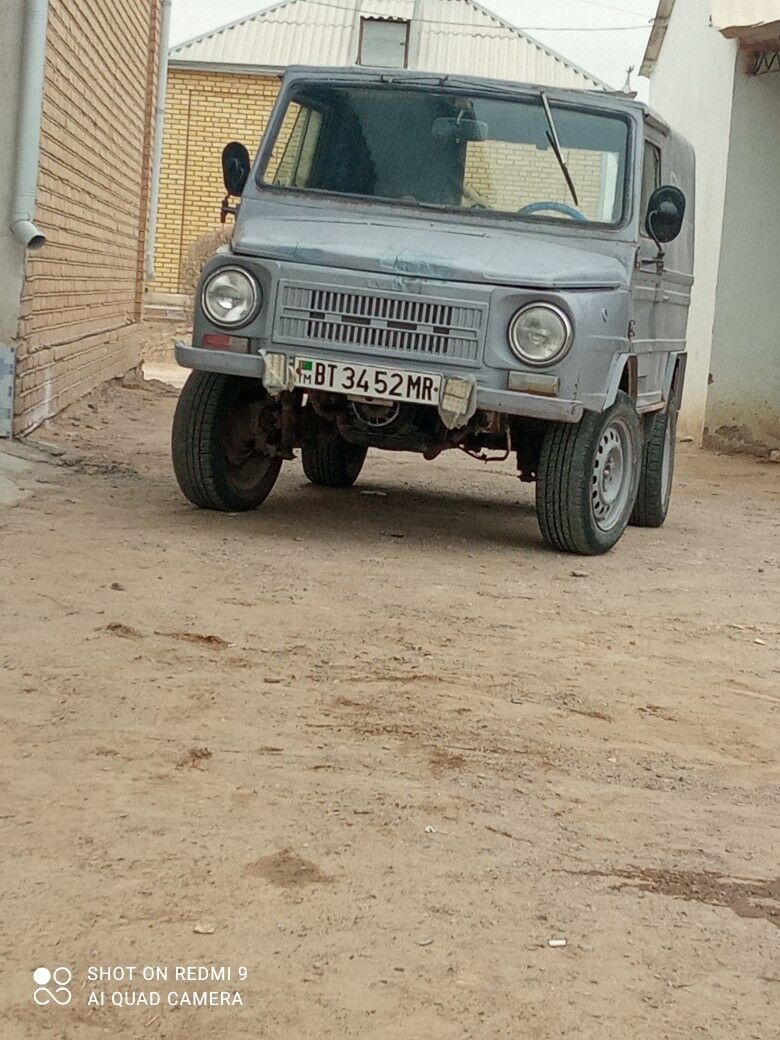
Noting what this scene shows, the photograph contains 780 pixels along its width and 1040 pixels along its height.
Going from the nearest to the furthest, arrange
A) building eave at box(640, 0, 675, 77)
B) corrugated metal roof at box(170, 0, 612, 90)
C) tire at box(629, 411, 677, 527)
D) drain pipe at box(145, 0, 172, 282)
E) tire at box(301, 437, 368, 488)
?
tire at box(629, 411, 677, 527), tire at box(301, 437, 368, 488), drain pipe at box(145, 0, 172, 282), building eave at box(640, 0, 675, 77), corrugated metal roof at box(170, 0, 612, 90)

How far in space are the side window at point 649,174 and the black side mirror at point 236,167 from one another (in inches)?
71.2

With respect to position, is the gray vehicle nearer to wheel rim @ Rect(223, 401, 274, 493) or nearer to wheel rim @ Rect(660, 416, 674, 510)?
wheel rim @ Rect(223, 401, 274, 493)

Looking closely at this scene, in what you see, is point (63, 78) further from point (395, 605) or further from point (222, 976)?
point (222, 976)

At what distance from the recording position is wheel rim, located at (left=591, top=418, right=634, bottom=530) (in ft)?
23.7

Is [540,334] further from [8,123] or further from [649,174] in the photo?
[8,123]

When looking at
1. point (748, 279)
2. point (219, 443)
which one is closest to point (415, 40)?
point (748, 279)

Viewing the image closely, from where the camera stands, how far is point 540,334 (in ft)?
21.7

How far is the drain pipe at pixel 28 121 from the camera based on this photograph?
28.9 ft

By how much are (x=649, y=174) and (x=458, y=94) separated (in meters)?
0.98

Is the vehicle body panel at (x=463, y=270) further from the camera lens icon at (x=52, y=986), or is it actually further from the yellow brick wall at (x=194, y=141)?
the yellow brick wall at (x=194, y=141)

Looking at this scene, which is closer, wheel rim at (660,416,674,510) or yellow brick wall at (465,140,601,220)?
yellow brick wall at (465,140,601,220)

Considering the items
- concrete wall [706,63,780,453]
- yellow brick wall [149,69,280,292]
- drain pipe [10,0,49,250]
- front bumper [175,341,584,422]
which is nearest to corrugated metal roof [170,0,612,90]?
yellow brick wall [149,69,280,292]

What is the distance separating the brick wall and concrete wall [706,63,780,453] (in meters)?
5.20

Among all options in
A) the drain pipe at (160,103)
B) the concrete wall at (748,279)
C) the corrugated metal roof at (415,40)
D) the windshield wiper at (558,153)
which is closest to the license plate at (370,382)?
the windshield wiper at (558,153)
